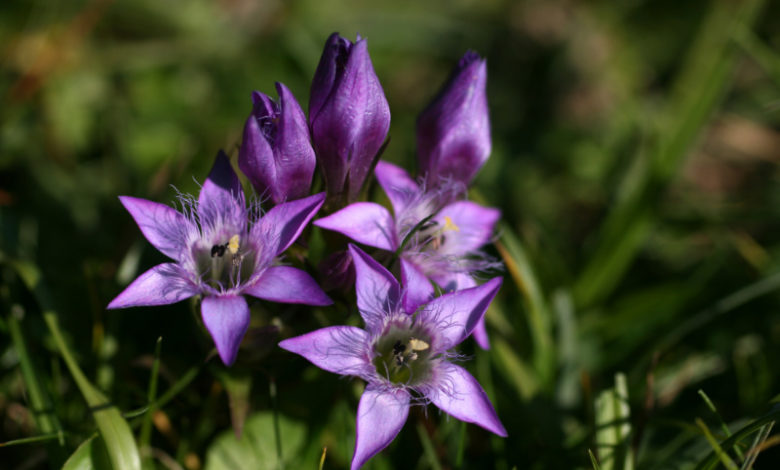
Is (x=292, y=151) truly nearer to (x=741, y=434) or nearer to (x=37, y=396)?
(x=37, y=396)

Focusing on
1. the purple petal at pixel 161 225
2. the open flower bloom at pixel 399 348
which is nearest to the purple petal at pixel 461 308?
the open flower bloom at pixel 399 348

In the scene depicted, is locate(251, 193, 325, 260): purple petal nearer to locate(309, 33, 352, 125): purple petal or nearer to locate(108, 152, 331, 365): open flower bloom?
locate(108, 152, 331, 365): open flower bloom

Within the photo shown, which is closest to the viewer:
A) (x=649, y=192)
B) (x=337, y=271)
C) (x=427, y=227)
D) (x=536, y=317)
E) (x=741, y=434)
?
(x=741, y=434)

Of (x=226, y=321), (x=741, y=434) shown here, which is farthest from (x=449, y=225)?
(x=741, y=434)

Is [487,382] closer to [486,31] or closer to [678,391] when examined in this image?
[678,391]

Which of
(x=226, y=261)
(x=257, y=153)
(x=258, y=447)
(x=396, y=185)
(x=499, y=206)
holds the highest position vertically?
(x=257, y=153)

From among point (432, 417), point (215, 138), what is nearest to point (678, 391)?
point (432, 417)
